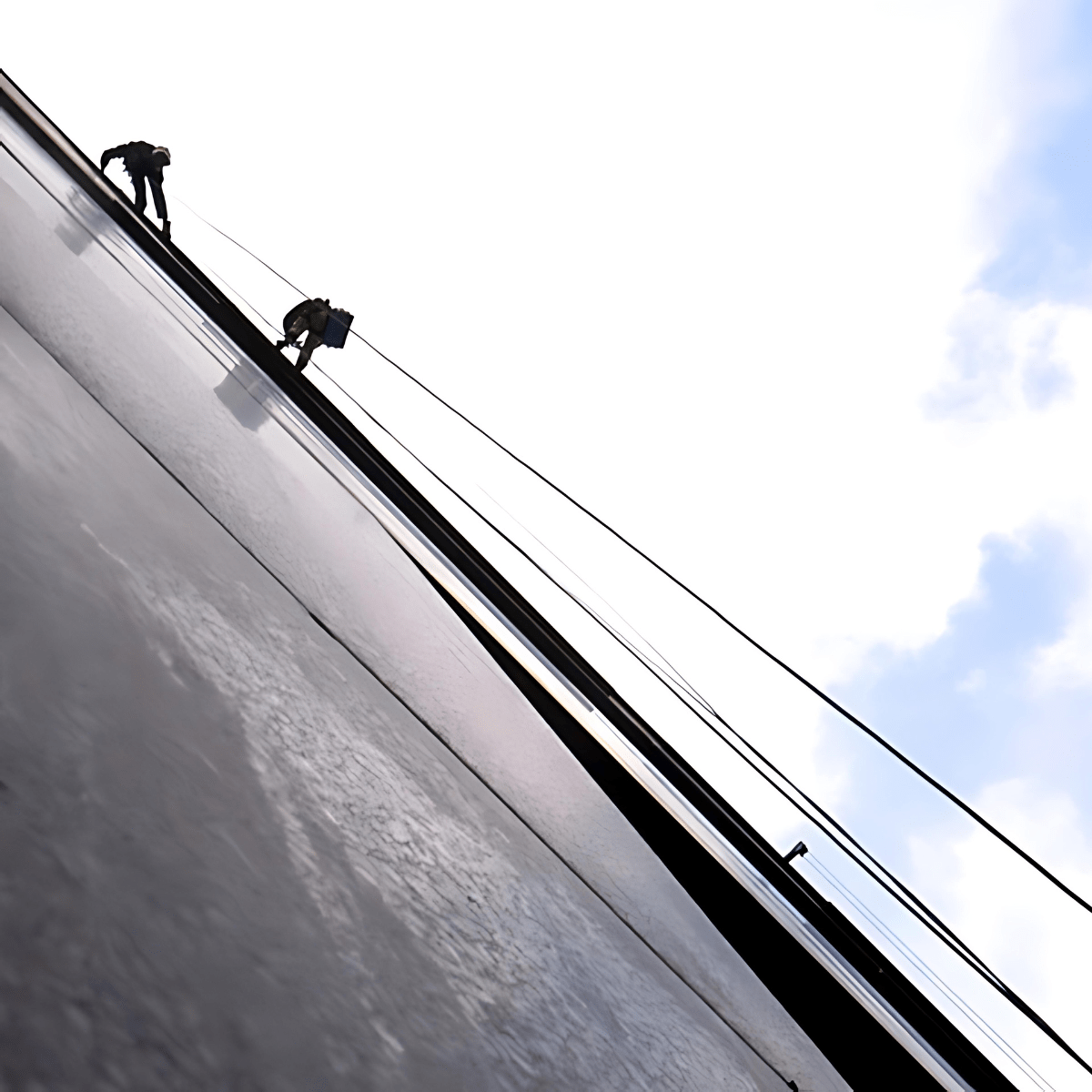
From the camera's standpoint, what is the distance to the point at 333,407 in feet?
20.0

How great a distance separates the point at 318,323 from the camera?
231 inches

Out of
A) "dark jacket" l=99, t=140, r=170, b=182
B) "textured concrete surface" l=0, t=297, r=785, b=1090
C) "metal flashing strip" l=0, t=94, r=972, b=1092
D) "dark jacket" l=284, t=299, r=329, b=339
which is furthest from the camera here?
"dark jacket" l=99, t=140, r=170, b=182

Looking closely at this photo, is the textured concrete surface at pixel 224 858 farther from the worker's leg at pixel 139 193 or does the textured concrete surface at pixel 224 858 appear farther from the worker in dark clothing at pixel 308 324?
the worker's leg at pixel 139 193

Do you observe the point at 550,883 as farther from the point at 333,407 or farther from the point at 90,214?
the point at 333,407

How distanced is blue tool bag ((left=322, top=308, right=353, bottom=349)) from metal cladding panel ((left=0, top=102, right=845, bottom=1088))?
4.34m

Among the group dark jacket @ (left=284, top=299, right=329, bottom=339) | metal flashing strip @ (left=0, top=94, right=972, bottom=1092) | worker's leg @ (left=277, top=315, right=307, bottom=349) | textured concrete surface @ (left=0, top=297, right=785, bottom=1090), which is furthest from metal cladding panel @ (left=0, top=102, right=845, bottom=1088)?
worker's leg @ (left=277, top=315, right=307, bottom=349)

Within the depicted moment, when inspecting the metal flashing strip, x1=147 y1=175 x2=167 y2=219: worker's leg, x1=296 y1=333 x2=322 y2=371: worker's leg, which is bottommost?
the metal flashing strip

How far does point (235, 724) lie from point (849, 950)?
425 cm

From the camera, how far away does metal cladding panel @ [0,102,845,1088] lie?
45 cm

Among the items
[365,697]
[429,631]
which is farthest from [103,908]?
[429,631]

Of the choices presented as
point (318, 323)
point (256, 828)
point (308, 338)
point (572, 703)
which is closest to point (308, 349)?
point (308, 338)

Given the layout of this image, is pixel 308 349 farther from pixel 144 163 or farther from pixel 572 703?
pixel 572 703

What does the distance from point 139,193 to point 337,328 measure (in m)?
2.59

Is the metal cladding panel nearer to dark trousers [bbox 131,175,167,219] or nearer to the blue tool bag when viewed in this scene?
the blue tool bag
